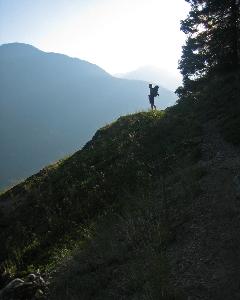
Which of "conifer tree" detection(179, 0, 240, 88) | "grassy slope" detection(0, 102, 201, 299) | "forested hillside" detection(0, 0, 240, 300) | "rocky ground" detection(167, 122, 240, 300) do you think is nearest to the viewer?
"rocky ground" detection(167, 122, 240, 300)

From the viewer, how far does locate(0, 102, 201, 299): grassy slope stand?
31.6ft

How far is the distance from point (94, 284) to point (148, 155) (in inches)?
405

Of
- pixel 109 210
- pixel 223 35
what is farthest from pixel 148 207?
pixel 223 35

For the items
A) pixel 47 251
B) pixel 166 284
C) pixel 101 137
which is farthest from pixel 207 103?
pixel 166 284

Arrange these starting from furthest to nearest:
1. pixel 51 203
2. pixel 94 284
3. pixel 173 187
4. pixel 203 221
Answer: pixel 51 203 → pixel 173 187 → pixel 203 221 → pixel 94 284

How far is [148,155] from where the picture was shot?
1948cm

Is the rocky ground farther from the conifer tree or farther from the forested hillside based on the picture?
the conifer tree

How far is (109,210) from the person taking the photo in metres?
15.1

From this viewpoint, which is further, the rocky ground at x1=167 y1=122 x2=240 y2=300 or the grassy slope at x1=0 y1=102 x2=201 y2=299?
the grassy slope at x1=0 y1=102 x2=201 y2=299

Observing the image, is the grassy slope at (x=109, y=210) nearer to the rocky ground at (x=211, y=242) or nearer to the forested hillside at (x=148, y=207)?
the forested hillside at (x=148, y=207)

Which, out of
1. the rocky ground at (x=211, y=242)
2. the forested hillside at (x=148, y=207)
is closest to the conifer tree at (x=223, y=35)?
the forested hillside at (x=148, y=207)

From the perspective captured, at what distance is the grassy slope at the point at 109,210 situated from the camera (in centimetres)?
962

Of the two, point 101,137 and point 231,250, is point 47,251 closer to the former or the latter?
point 231,250

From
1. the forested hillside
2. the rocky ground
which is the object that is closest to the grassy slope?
the forested hillside
